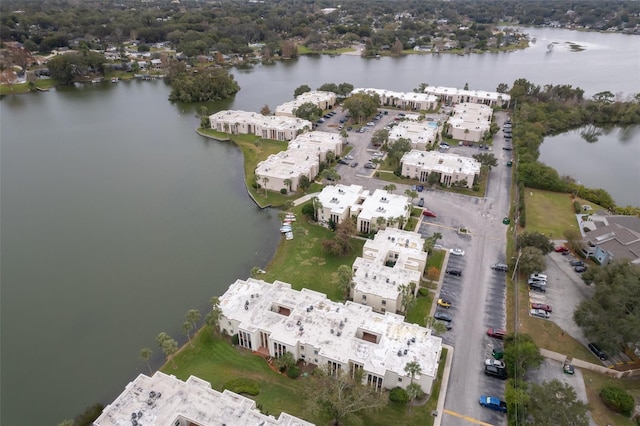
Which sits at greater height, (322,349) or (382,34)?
(382,34)

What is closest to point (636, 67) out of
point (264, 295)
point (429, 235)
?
point (429, 235)

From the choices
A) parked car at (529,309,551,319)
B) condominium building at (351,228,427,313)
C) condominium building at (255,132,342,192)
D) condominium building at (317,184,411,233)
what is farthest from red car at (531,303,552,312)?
condominium building at (255,132,342,192)

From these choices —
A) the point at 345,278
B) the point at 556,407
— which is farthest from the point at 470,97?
the point at 556,407

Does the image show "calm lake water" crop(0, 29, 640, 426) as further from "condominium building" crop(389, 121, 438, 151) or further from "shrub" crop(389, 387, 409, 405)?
"condominium building" crop(389, 121, 438, 151)

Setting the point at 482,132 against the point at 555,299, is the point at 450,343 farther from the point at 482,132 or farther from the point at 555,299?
the point at 482,132

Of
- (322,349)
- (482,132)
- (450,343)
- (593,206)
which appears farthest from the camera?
(482,132)

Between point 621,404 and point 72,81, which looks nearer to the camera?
point 621,404

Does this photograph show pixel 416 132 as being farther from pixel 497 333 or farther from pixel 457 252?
pixel 497 333
